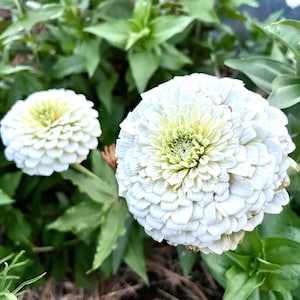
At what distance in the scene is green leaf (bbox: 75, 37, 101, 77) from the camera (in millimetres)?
1080

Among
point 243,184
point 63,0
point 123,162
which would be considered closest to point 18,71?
point 63,0

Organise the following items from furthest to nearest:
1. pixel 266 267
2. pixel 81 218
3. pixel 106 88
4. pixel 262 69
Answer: pixel 106 88, pixel 81 218, pixel 262 69, pixel 266 267

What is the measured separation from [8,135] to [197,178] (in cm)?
36

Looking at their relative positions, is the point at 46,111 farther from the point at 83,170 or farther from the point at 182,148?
the point at 182,148

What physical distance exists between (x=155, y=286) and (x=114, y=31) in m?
A: 0.42

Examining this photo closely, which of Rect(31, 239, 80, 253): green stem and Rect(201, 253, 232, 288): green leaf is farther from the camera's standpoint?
Rect(31, 239, 80, 253): green stem

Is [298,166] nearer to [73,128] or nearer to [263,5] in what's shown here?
[73,128]

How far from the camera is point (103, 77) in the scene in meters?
1.15

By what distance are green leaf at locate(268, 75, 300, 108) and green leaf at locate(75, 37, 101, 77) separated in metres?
0.33

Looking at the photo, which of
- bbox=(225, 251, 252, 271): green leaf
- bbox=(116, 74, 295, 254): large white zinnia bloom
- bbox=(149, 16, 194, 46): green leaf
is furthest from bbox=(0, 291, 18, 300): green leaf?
bbox=(149, 16, 194, 46): green leaf

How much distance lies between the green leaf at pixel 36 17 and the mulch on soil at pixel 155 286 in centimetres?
42

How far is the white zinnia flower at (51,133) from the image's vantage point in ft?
2.99

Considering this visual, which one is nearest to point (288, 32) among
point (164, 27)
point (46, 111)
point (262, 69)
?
point (262, 69)

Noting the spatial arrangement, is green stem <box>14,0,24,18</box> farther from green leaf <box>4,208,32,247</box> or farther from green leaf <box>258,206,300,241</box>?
green leaf <box>258,206,300,241</box>
